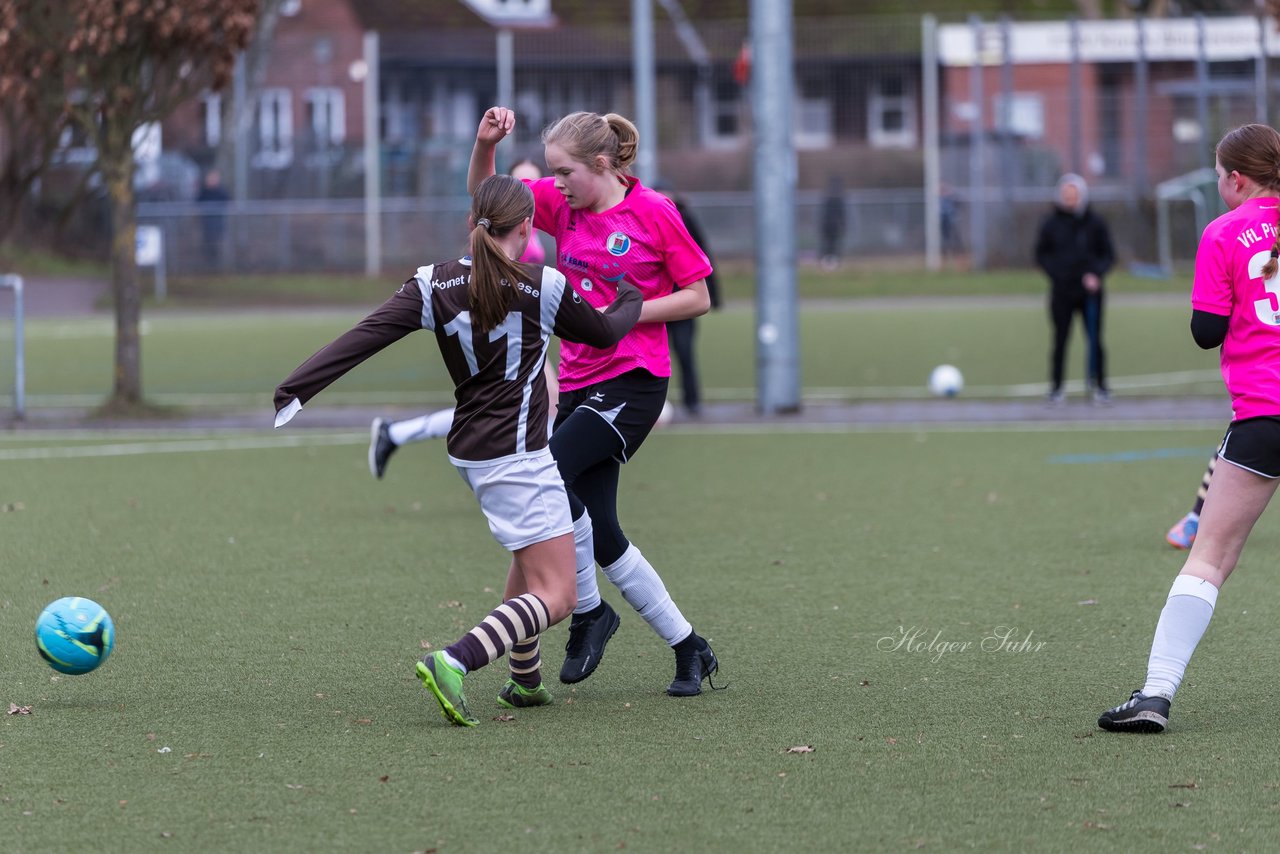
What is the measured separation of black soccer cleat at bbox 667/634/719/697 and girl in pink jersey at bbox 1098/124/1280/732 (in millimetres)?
1326

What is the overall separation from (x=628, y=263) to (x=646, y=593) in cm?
108

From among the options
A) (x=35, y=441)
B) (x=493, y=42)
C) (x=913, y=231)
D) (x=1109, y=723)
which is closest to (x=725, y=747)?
(x=1109, y=723)

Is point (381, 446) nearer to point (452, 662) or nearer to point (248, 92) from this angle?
point (452, 662)

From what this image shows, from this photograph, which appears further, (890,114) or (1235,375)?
(890,114)

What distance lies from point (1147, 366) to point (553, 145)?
15874mm

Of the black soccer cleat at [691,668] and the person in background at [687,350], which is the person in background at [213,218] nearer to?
the person in background at [687,350]

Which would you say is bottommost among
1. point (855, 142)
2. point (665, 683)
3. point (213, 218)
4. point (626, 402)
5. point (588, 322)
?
point (665, 683)

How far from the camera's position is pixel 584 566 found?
6.31 m

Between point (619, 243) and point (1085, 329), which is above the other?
point (619, 243)

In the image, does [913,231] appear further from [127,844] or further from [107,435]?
[127,844]

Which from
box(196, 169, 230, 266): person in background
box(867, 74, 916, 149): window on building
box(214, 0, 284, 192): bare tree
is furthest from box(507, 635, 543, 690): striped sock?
box(867, 74, 916, 149): window on building

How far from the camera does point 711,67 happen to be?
4353 cm

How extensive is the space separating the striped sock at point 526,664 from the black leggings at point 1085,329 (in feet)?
38.2

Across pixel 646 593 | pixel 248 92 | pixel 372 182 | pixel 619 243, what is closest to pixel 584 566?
pixel 646 593
